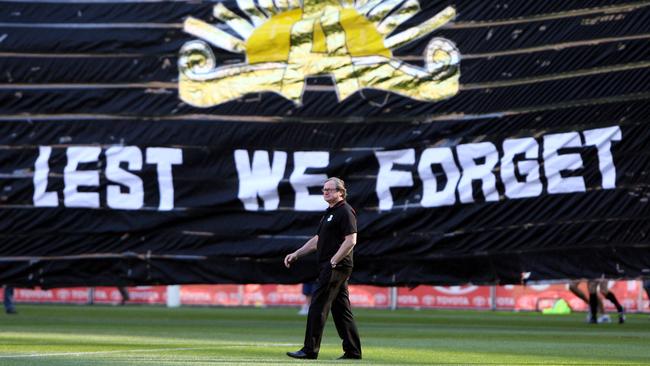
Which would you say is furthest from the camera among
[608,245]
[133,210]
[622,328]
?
[622,328]

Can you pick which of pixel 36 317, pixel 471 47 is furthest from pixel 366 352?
pixel 36 317

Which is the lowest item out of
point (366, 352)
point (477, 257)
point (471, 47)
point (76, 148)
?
point (366, 352)

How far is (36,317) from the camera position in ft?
80.1

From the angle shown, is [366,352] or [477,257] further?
[477,257]

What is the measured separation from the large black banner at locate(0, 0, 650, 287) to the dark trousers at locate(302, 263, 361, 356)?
20.6 feet

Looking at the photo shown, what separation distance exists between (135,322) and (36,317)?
3.20m

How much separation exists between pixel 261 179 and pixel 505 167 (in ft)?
12.0

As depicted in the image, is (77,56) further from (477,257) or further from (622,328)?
(622,328)

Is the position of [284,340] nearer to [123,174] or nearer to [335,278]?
[335,278]

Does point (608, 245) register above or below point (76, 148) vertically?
below

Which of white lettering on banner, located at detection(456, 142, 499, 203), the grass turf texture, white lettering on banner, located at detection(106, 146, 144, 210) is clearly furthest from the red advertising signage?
white lettering on banner, located at detection(106, 146, 144, 210)

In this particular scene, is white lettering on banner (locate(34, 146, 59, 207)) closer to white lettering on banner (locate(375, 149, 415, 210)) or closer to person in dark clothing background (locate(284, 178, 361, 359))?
white lettering on banner (locate(375, 149, 415, 210))

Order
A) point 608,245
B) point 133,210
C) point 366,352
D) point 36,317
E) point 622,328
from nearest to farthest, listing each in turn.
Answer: point 366,352, point 608,245, point 133,210, point 622,328, point 36,317

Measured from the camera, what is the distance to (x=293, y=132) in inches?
787
